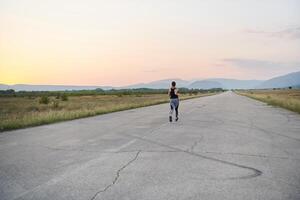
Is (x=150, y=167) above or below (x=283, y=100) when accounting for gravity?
above

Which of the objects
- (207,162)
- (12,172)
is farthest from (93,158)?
(207,162)

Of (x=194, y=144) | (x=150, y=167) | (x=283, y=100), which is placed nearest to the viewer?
(x=150, y=167)

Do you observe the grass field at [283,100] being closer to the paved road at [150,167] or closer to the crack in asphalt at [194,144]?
the crack in asphalt at [194,144]

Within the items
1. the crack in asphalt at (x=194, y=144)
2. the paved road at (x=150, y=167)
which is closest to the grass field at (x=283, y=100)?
the crack in asphalt at (x=194, y=144)

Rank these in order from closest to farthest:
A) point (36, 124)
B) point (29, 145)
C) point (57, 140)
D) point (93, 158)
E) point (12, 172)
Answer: point (12, 172) < point (93, 158) < point (29, 145) < point (57, 140) < point (36, 124)

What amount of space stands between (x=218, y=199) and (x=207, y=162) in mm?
2384

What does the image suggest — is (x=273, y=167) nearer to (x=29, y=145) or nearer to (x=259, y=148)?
(x=259, y=148)

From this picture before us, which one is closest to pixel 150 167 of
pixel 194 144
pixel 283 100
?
pixel 194 144

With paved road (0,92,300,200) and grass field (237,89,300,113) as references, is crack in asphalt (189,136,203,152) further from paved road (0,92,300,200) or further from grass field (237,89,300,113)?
grass field (237,89,300,113)

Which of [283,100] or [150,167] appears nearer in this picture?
[150,167]

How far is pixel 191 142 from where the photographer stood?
959 centimetres

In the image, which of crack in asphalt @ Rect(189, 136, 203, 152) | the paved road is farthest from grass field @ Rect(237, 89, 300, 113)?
the paved road

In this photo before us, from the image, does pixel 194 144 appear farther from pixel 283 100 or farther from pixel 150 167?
pixel 283 100

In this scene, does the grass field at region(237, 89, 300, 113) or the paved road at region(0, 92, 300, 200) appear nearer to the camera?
the paved road at region(0, 92, 300, 200)
